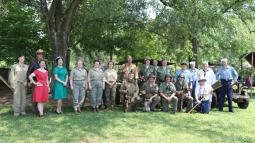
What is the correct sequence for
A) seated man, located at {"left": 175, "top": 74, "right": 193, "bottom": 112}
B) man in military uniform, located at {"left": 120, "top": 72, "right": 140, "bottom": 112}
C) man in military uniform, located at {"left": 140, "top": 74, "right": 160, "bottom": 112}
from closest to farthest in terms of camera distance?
man in military uniform, located at {"left": 120, "top": 72, "right": 140, "bottom": 112}, man in military uniform, located at {"left": 140, "top": 74, "right": 160, "bottom": 112}, seated man, located at {"left": 175, "top": 74, "right": 193, "bottom": 112}

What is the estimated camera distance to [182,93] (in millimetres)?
13461

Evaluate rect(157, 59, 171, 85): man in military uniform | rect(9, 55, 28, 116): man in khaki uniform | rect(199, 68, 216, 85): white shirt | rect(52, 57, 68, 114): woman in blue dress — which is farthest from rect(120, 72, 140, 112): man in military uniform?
rect(9, 55, 28, 116): man in khaki uniform

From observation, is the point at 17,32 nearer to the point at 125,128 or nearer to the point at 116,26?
the point at 116,26

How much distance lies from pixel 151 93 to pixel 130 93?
2.38ft

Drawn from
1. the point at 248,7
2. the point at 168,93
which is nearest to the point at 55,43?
the point at 168,93

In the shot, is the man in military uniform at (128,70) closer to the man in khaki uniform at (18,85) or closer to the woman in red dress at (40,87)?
the woman in red dress at (40,87)

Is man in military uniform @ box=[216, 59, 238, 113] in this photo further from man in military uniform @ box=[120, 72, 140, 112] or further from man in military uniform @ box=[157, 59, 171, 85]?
man in military uniform @ box=[120, 72, 140, 112]

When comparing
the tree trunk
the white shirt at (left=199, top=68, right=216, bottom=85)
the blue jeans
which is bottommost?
the blue jeans

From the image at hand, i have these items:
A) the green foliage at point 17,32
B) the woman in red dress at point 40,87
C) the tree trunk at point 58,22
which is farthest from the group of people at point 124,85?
the green foliage at point 17,32

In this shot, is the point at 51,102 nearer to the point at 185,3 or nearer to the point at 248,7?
the point at 185,3

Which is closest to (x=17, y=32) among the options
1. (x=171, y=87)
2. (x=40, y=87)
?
(x=40, y=87)

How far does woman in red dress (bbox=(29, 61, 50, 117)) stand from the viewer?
11.2 meters

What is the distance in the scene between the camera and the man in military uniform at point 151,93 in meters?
13.2

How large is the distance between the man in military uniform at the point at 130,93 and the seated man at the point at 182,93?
1462 millimetres
